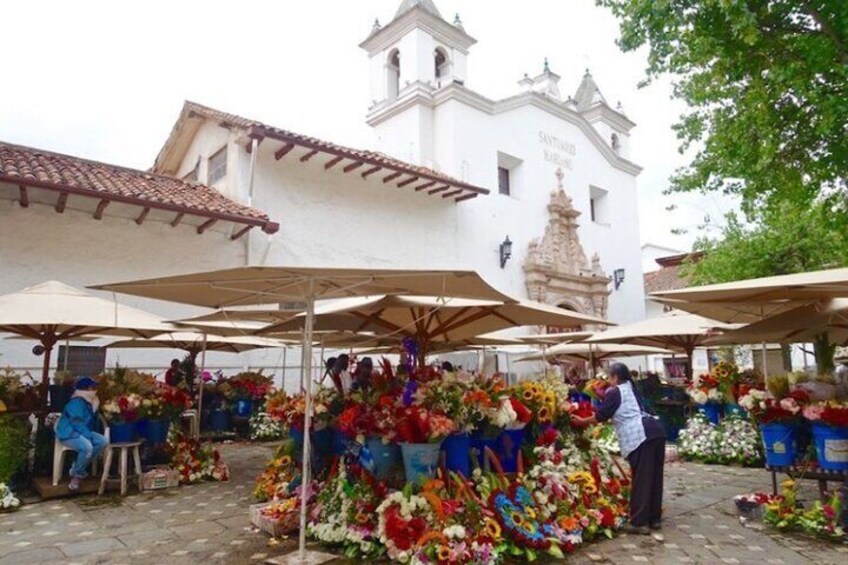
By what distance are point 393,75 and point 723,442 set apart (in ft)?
52.3

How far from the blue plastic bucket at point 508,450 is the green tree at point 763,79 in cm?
607

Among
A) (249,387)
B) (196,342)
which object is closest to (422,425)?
(196,342)

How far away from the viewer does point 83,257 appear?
1098 centimetres

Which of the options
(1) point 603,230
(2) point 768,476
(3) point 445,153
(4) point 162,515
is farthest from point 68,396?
(1) point 603,230

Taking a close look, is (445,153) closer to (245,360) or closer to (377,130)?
(377,130)

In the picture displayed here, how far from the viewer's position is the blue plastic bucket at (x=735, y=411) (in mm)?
9180

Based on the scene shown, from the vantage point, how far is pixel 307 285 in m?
4.95

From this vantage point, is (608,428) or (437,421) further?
(608,428)

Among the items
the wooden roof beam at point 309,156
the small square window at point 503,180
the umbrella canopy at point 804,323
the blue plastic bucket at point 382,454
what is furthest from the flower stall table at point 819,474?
the small square window at point 503,180

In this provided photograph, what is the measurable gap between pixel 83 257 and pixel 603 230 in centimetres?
1685

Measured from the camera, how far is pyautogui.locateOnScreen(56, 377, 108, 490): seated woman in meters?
7.00

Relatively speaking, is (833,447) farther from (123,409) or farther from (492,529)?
(123,409)

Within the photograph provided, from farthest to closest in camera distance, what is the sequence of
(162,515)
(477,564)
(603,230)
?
(603,230) → (162,515) → (477,564)

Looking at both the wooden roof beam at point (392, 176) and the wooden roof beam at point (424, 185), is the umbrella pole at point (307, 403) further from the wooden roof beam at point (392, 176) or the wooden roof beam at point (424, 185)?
the wooden roof beam at point (424, 185)
